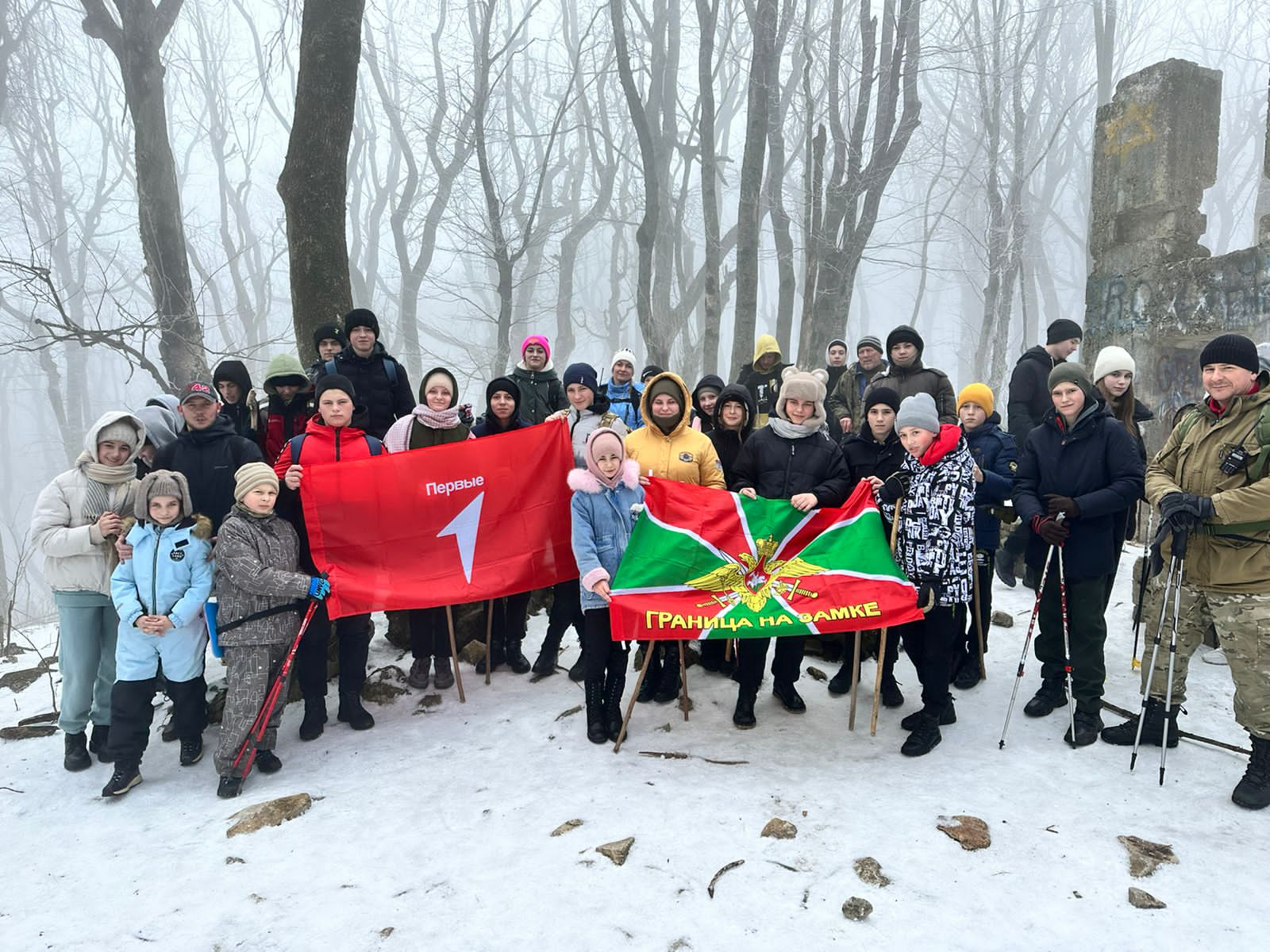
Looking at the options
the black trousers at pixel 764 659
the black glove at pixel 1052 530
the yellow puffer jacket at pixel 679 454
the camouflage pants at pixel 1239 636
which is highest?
the yellow puffer jacket at pixel 679 454

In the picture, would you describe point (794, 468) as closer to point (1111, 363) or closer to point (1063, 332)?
point (1111, 363)

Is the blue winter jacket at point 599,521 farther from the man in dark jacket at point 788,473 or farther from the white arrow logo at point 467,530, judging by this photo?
the white arrow logo at point 467,530

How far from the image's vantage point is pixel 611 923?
125 inches

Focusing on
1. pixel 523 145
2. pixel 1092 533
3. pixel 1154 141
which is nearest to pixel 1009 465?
pixel 1092 533

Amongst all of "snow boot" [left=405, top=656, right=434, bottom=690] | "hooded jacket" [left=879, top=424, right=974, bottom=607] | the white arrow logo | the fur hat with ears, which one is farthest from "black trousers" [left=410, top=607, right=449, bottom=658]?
"hooded jacket" [left=879, top=424, right=974, bottom=607]

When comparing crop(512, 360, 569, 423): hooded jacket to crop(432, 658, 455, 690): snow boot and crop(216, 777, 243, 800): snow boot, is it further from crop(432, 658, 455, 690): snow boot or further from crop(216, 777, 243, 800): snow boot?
crop(216, 777, 243, 800): snow boot

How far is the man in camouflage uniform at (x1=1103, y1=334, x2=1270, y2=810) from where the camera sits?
3.81m

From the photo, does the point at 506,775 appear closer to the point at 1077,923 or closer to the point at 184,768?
the point at 184,768

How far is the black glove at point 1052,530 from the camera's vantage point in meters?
4.41

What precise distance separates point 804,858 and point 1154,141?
11.5 m

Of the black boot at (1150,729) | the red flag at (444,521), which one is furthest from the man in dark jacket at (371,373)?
the black boot at (1150,729)

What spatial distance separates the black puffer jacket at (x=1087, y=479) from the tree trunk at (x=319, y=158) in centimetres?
632

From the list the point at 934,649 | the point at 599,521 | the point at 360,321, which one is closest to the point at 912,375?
the point at 934,649

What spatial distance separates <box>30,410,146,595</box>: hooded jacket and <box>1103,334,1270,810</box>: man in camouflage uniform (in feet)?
21.3
